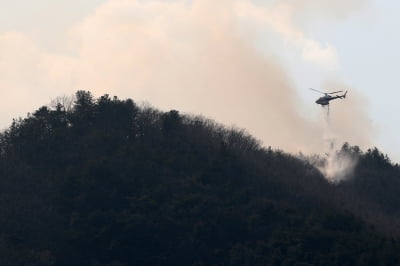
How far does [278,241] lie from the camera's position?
3194 inches

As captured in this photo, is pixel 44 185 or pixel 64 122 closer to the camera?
pixel 44 185

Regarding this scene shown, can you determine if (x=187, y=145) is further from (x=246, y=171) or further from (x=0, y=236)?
(x=0, y=236)

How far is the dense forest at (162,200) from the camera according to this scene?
79312mm

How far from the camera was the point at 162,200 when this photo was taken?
87000 mm

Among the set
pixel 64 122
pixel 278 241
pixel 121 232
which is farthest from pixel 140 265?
pixel 64 122

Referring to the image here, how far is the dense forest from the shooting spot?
7931cm

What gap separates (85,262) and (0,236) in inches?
254

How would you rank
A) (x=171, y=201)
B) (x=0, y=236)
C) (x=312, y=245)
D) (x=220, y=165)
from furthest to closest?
(x=220, y=165)
(x=171, y=201)
(x=312, y=245)
(x=0, y=236)

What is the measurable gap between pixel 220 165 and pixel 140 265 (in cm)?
1643

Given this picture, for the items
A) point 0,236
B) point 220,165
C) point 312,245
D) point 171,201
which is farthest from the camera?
point 220,165

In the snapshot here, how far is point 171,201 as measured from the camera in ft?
284

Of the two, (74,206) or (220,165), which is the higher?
(220,165)

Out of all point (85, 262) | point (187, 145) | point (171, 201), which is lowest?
point (85, 262)

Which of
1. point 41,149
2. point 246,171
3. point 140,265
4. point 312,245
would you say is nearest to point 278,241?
point 312,245
